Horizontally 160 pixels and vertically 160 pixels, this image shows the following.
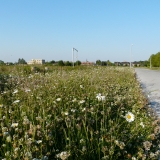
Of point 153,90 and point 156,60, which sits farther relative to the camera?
point 156,60

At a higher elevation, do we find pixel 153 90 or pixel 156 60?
pixel 156 60

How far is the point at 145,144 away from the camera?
177 cm

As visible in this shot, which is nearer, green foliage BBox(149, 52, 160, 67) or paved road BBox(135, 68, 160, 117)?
paved road BBox(135, 68, 160, 117)

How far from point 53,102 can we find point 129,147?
1.36 meters

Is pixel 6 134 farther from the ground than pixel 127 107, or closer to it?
farther from the ground

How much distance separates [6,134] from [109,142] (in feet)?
2.89

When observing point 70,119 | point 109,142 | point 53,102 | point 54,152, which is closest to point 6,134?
point 54,152

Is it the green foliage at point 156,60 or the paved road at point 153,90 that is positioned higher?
the green foliage at point 156,60

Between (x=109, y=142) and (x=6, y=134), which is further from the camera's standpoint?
(x=109, y=142)

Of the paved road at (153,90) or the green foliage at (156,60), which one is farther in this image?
the green foliage at (156,60)

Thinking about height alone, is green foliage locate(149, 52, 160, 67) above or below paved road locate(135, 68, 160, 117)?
above

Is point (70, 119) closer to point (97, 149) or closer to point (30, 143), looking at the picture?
point (97, 149)

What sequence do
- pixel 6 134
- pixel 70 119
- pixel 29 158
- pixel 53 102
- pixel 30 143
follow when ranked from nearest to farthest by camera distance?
A: pixel 29 158 → pixel 30 143 → pixel 6 134 → pixel 70 119 → pixel 53 102

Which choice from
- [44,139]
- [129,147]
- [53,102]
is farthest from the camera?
[53,102]
